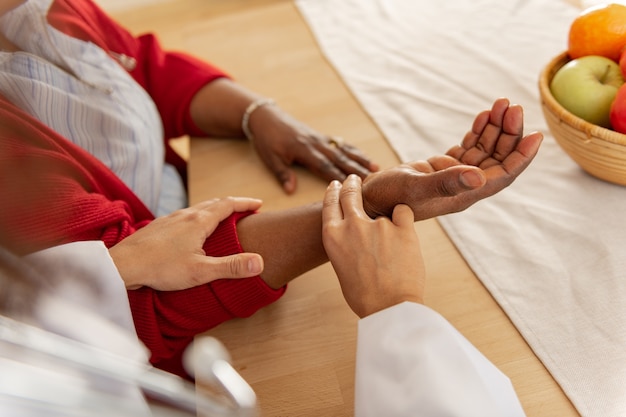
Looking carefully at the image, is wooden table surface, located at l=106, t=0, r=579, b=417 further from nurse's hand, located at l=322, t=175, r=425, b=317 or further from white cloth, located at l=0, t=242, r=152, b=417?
white cloth, located at l=0, t=242, r=152, b=417

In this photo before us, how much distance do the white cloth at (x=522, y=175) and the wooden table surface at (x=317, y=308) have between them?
19 millimetres

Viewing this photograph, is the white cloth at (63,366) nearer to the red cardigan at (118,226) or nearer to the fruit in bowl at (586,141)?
the red cardigan at (118,226)

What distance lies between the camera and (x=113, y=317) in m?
0.58

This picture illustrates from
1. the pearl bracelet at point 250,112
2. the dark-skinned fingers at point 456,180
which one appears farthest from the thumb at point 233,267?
the pearl bracelet at point 250,112

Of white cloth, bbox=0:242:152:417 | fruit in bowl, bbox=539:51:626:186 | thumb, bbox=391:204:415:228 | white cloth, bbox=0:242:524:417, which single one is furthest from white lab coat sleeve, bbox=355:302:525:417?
fruit in bowl, bbox=539:51:626:186

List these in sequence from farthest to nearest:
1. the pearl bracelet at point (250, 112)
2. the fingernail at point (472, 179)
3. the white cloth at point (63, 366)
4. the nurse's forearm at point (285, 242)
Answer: the pearl bracelet at point (250, 112) < the nurse's forearm at point (285, 242) < the fingernail at point (472, 179) < the white cloth at point (63, 366)

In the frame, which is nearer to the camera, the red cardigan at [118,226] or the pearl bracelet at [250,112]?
the red cardigan at [118,226]

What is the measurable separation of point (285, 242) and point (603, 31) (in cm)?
50

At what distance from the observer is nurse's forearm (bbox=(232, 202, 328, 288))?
719 millimetres

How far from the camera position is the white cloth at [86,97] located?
2.56 feet

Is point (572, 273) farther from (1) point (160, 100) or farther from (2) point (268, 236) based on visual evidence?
(1) point (160, 100)

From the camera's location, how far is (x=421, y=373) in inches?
20.0

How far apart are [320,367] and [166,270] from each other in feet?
0.68

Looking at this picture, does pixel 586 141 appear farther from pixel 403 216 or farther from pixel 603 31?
pixel 403 216
